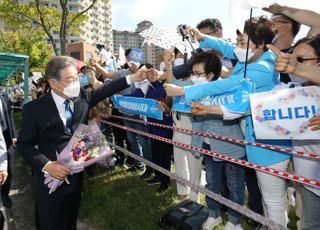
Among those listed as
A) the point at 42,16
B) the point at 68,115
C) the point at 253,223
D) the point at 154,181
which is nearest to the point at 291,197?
the point at 253,223

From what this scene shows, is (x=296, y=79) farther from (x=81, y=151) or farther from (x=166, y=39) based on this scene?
(x=81, y=151)

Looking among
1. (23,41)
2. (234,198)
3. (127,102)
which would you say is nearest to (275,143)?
(234,198)

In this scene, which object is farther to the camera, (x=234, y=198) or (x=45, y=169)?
(x=234, y=198)

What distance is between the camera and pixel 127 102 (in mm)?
5254

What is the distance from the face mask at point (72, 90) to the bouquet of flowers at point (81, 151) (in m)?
0.35

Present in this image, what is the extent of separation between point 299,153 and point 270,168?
299 mm

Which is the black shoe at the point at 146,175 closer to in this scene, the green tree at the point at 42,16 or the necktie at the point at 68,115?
the necktie at the point at 68,115

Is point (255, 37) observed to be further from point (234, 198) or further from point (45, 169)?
point (45, 169)

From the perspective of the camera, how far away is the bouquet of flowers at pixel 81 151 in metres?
2.77

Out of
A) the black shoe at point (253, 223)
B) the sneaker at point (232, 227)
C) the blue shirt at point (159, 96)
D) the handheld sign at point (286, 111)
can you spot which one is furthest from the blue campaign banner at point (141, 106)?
the handheld sign at point (286, 111)

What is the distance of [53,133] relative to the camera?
2.93 m

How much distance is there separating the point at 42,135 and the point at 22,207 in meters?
2.87

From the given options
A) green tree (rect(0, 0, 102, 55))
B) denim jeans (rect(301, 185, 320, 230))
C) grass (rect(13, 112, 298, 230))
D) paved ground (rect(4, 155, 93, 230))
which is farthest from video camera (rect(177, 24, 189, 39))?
green tree (rect(0, 0, 102, 55))

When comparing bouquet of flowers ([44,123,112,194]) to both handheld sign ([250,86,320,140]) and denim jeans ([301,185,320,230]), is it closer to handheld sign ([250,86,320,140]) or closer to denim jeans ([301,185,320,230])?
handheld sign ([250,86,320,140])
